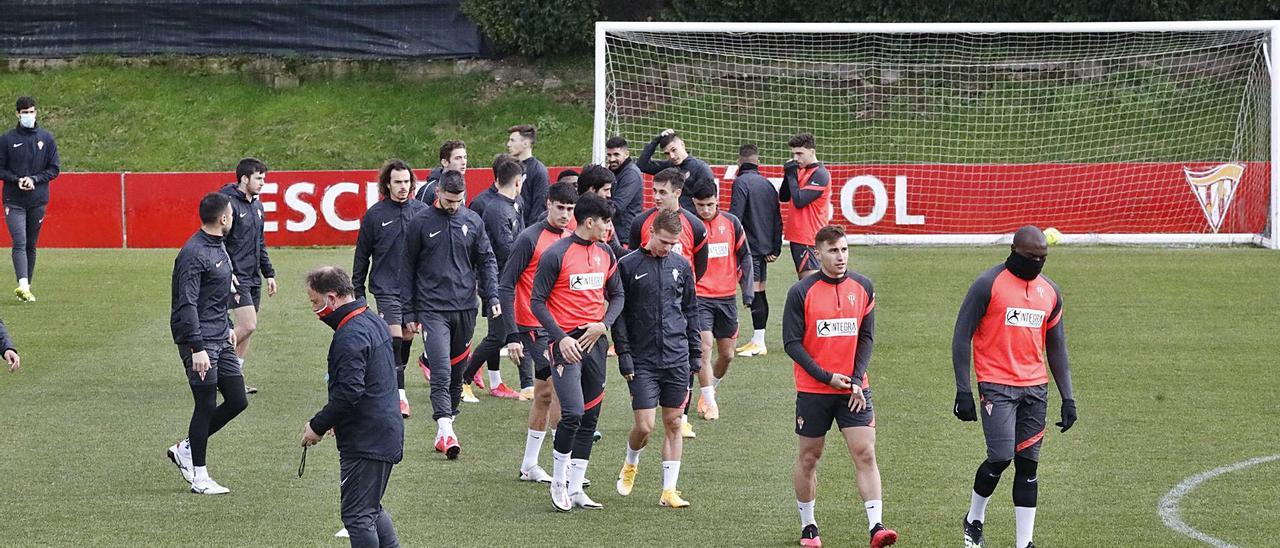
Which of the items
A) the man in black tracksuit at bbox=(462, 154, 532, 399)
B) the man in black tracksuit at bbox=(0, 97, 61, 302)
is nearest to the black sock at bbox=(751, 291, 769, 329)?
the man in black tracksuit at bbox=(462, 154, 532, 399)

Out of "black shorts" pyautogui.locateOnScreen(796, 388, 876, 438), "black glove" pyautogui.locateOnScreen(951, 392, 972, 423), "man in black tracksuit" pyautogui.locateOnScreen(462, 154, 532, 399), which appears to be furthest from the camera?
"man in black tracksuit" pyautogui.locateOnScreen(462, 154, 532, 399)

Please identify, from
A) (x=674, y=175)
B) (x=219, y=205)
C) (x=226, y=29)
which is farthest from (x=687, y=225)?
(x=226, y=29)

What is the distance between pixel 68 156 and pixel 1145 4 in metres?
22.5

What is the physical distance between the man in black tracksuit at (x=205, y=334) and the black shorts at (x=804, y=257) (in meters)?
6.59

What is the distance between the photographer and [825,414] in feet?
28.3

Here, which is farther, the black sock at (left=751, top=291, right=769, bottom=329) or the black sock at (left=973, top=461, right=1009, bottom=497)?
the black sock at (left=751, top=291, right=769, bottom=329)

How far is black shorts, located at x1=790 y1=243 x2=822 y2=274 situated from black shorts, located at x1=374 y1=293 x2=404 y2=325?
483cm

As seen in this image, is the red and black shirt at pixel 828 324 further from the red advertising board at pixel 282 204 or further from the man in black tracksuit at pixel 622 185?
the red advertising board at pixel 282 204

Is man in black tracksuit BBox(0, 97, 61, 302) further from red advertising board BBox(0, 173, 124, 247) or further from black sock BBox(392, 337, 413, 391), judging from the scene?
black sock BBox(392, 337, 413, 391)

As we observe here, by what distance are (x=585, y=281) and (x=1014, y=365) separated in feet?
9.16

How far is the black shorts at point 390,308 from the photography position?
38.3 feet

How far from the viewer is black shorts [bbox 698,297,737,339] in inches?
480

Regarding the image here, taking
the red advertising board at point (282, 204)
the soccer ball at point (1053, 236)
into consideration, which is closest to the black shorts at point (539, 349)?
the red advertising board at point (282, 204)

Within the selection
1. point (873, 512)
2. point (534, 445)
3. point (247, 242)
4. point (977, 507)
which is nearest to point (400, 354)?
point (247, 242)
